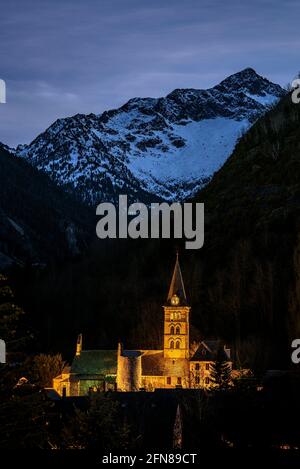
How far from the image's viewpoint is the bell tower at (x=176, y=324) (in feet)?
333

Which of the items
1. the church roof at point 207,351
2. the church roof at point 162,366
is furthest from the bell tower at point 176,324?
the church roof at point 207,351

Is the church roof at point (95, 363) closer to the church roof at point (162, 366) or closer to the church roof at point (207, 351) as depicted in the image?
the church roof at point (162, 366)

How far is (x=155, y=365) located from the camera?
326 feet

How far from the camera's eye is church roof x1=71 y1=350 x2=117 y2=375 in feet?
334

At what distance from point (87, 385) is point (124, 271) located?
64.6 metres

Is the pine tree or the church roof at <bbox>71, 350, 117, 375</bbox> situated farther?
the church roof at <bbox>71, 350, 117, 375</bbox>

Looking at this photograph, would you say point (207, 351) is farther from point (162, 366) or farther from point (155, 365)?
point (155, 365)

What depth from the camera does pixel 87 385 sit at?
326 feet

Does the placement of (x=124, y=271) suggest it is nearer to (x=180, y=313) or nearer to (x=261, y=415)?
(x=180, y=313)

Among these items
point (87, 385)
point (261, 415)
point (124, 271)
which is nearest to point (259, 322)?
point (87, 385)

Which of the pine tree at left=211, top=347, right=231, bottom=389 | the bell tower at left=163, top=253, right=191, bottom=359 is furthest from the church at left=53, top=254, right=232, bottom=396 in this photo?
the pine tree at left=211, top=347, right=231, bottom=389

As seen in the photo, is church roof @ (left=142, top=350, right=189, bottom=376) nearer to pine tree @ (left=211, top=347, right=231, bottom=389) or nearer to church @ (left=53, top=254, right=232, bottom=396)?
church @ (left=53, top=254, right=232, bottom=396)

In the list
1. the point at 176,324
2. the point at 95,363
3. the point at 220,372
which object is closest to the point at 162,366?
the point at 176,324
